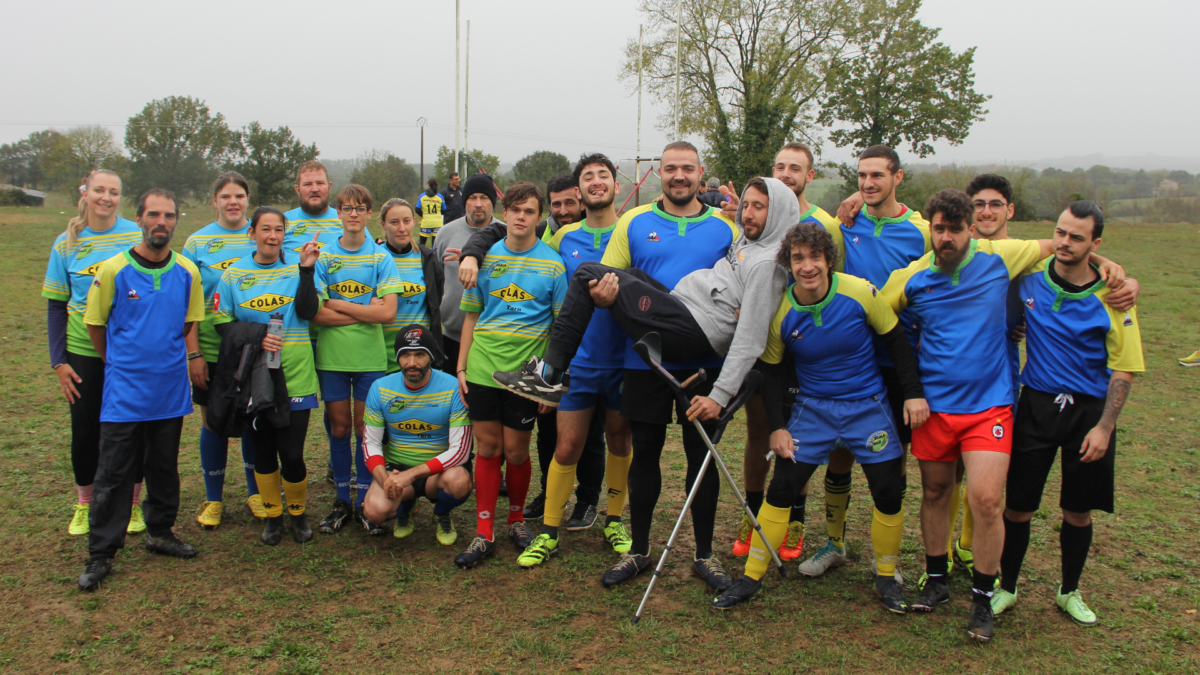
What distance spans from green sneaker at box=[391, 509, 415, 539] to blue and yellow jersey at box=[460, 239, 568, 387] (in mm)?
1043

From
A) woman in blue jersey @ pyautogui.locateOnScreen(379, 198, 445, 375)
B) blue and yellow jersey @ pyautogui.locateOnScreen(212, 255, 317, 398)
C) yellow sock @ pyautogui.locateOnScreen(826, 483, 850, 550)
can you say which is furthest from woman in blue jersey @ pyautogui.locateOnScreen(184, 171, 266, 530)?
yellow sock @ pyautogui.locateOnScreen(826, 483, 850, 550)

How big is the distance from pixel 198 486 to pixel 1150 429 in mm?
8500

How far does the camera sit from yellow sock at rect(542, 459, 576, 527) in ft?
15.0

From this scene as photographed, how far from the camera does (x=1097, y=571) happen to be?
14.3 ft

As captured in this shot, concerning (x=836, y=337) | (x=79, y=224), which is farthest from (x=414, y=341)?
(x=836, y=337)

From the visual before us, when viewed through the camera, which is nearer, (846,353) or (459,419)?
(846,353)

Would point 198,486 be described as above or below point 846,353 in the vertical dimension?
below

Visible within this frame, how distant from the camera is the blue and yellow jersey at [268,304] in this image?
4.57 meters

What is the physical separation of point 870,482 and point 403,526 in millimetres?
2833

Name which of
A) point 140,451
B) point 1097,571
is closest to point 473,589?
point 140,451

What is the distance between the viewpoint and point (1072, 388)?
11.9 feet

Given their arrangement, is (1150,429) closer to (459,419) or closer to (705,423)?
(705,423)

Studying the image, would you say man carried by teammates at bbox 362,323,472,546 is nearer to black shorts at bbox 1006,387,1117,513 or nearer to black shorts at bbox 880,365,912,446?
black shorts at bbox 880,365,912,446

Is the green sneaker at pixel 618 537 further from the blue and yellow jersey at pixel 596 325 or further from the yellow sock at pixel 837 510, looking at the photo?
the yellow sock at pixel 837 510
